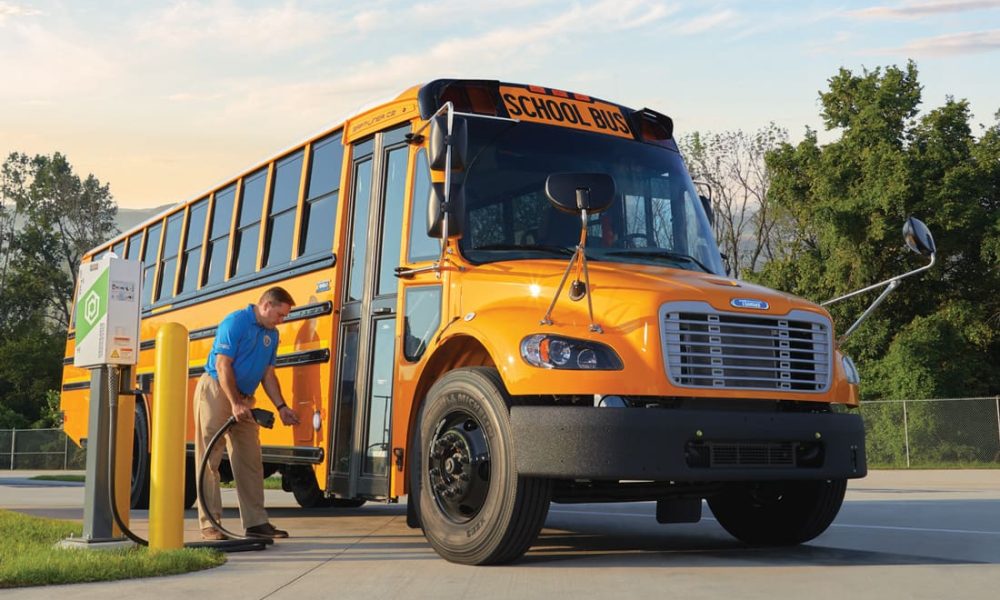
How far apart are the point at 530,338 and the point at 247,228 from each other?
5234 millimetres

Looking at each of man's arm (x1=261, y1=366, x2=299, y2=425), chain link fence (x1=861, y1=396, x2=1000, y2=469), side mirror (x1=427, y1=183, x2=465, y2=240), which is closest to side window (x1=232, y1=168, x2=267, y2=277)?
man's arm (x1=261, y1=366, x2=299, y2=425)

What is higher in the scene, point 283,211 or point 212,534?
point 283,211

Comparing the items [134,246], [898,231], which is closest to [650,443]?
[134,246]

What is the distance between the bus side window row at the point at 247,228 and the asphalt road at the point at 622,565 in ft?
7.82

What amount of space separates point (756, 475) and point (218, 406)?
4105 millimetres

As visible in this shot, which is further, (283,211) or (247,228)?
(247,228)

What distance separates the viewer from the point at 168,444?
7.88 metres

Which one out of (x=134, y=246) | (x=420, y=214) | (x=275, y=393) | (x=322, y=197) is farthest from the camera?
(x=134, y=246)

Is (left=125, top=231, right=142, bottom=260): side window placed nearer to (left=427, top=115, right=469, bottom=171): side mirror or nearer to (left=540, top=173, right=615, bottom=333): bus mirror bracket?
(left=427, top=115, right=469, bottom=171): side mirror

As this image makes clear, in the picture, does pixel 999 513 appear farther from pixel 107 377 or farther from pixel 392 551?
pixel 107 377

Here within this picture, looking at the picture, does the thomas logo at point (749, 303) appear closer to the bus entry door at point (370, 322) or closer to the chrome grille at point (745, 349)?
the chrome grille at point (745, 349)

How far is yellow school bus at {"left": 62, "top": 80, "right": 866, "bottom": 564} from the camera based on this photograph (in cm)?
670

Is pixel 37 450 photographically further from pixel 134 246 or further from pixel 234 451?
pixel 234 451

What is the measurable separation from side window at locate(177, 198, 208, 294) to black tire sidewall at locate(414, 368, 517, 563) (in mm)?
5587
